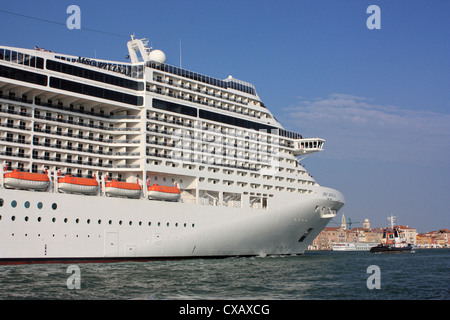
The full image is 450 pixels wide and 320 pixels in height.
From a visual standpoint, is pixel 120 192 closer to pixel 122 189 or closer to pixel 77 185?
pixel 122 189

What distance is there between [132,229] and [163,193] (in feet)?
10.8

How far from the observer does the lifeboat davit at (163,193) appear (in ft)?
104

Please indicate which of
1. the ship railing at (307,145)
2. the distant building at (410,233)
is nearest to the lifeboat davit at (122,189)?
the ship railing at (307,145)

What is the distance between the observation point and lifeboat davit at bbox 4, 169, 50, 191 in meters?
26.0

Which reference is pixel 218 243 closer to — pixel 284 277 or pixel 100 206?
pixel 100 206

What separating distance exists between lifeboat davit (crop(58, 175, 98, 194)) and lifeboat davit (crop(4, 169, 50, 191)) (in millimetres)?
883

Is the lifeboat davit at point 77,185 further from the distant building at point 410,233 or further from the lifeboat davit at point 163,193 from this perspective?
the distant building at point 410,233

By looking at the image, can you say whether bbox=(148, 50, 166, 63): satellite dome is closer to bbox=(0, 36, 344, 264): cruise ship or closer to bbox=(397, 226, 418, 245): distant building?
bbox=(0, 36, 344, 264): cruise ship

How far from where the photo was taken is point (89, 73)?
105 feet

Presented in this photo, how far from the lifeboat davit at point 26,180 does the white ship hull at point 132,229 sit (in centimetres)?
38

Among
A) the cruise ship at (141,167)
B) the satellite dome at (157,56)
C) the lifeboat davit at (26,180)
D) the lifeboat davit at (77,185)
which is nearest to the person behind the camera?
the lifeboat davit at (26,180)

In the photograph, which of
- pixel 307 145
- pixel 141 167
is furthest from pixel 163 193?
pixel 307 145

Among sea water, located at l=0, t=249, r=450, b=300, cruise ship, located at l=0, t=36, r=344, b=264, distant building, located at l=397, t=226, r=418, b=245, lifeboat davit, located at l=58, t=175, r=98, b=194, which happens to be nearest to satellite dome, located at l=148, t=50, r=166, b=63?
cruise ship, located at l=0, t=36, r=344, b=264
